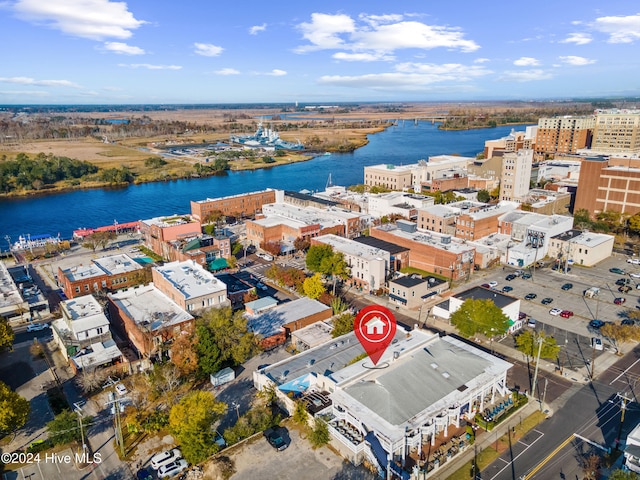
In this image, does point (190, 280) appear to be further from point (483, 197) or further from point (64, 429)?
point (483, 197)

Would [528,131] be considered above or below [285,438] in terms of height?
above

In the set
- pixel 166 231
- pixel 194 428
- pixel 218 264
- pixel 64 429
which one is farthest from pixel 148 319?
pixel 166 231

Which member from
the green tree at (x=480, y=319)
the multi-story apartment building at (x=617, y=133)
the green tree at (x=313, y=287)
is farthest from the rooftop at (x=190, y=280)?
the multi-story apartment building at (x=617, y=133)

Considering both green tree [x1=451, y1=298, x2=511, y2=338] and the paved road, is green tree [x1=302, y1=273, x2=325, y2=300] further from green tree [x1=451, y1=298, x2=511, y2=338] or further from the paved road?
the paved road

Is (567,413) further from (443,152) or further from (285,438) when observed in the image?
(443,152)

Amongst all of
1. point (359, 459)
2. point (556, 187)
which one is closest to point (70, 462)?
point (359, 459)

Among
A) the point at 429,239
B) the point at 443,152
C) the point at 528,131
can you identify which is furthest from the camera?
the point at 443,152

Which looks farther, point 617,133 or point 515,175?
point 617,133
